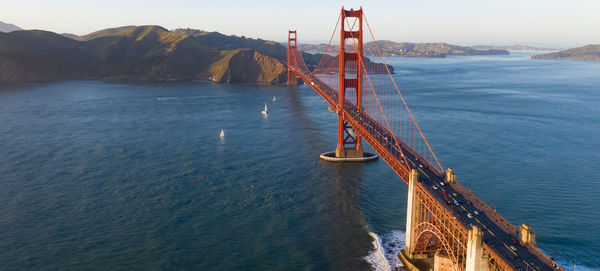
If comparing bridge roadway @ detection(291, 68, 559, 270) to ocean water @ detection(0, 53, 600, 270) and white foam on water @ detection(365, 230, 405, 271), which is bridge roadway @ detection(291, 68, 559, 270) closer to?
white foam on water @ detection(365, 230, 405, 271)

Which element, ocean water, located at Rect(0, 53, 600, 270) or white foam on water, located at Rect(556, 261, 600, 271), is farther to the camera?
ocean water, located at Rect(0, 53, 600, 270)

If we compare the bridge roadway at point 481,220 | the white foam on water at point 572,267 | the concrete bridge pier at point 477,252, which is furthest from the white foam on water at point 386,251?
the white foam on water at point 572,267

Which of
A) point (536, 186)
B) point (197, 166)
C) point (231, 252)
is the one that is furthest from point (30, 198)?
point (536, 186)

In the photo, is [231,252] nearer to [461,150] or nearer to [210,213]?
[210,213]

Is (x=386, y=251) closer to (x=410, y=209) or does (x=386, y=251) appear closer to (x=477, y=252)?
(x=410, y=209)

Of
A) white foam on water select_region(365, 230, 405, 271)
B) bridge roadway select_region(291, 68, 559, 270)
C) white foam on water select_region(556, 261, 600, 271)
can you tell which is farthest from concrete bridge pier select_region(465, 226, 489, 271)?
white foam on water select_region(556, 261, 600, 271)

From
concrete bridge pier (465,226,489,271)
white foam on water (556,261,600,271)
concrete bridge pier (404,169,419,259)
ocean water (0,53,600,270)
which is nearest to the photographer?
concrete bridge pier (465,226,489,271)
